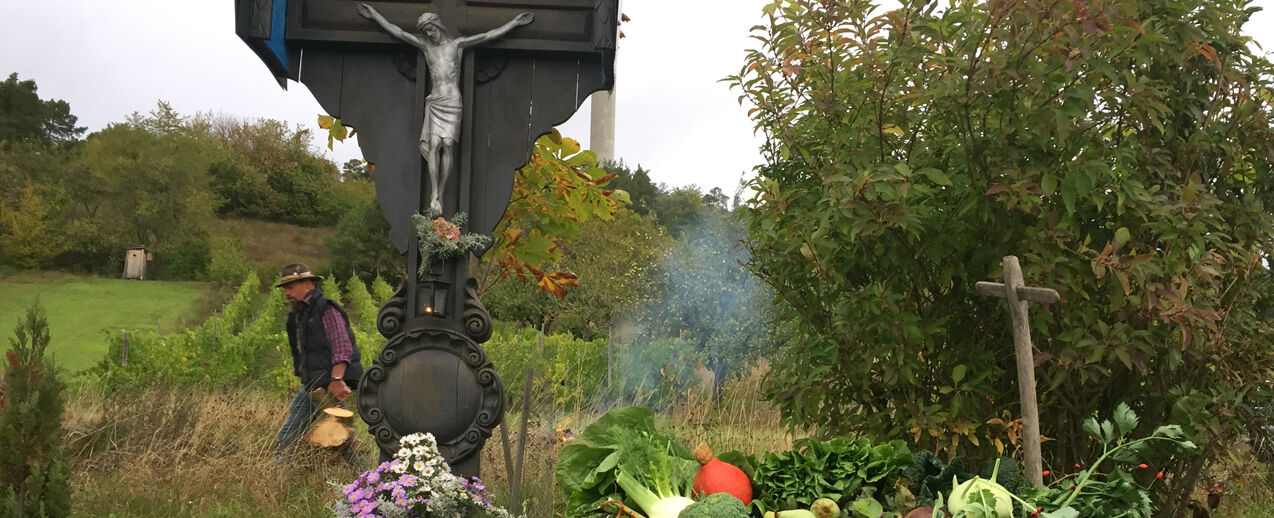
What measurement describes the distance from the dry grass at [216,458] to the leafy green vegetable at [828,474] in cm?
240

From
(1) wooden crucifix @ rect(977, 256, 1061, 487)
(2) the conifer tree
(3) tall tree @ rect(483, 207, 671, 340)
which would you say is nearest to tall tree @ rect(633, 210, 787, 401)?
(3) tall tree @ rect(483, 207, 671, 340)

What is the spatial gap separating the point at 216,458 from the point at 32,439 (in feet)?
7.60

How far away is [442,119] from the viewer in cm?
391

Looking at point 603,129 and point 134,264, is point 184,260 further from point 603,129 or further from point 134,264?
point 603,129

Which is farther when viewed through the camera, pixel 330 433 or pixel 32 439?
pixel 330 433

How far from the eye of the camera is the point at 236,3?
3.91 meters

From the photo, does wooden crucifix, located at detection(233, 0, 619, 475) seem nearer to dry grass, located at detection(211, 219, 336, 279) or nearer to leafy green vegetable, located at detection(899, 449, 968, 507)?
leafy green vegetable, located at detection(899, 449, 968, 507)

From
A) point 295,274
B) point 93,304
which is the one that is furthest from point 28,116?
point 295,274

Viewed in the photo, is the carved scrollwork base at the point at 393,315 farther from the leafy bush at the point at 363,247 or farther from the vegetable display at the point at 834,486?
the leafy bush at the point at 363,247

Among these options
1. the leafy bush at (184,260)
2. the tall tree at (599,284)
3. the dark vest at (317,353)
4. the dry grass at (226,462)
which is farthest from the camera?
the leafy bush at (184,260)

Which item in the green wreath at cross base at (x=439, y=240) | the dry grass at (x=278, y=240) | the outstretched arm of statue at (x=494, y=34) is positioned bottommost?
the green wreath at cross base at (x=439, y=240)

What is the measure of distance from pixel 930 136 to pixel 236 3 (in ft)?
9.63

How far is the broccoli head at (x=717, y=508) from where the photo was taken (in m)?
1.82

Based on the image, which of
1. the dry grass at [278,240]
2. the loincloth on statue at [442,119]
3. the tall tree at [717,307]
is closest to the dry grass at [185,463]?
the loincloth on statue at [442,119]
